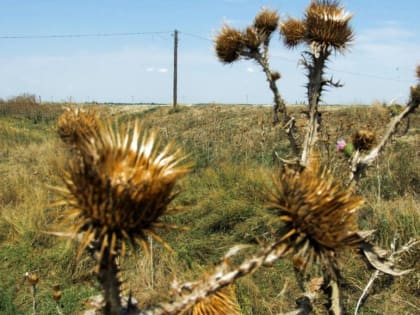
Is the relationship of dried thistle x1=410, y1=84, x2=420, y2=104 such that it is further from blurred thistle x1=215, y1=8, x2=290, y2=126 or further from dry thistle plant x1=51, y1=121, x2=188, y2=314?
dry thistle plant x1=51, y1=121, x2=188, y2=314

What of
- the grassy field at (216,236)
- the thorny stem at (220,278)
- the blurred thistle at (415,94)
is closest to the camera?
the thorny stem at (220,278)

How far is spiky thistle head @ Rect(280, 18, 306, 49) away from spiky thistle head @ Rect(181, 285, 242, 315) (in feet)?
6.06

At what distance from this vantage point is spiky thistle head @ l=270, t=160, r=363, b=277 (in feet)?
4.70

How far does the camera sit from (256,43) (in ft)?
11.9

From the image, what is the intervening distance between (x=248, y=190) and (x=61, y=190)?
22.4ft

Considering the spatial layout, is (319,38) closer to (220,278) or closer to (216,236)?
(220,278)

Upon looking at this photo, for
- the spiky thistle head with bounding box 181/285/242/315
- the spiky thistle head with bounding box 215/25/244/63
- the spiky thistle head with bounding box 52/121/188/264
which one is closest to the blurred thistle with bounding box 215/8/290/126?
the spiky thistle head with bounding box 215/25/244/63

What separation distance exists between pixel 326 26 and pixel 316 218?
1.82 meters

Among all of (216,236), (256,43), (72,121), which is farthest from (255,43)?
(216,236)

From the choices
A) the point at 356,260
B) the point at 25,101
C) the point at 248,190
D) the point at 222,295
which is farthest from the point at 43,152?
the point at 25,101

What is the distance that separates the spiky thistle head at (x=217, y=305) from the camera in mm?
1708

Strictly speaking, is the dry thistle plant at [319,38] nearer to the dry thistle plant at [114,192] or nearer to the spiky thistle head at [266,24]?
the spiky thistle head at [266,24]

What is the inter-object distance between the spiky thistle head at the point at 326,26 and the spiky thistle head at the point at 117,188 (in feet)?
6.54

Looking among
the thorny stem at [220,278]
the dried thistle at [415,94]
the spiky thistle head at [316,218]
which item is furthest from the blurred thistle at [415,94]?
the thorny stem at [220,278]
